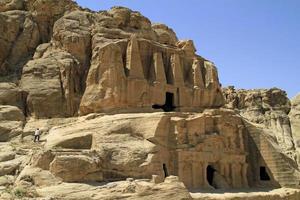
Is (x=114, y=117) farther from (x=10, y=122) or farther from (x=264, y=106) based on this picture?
(x=264, y=106)

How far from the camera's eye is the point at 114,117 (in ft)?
119

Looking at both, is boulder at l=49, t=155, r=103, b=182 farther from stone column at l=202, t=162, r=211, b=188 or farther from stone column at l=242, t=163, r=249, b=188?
stone column at l=242, t=163, r=249, b=188

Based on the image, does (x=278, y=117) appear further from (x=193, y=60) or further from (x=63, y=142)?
(x=63, y=142)

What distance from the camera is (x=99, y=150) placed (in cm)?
3222

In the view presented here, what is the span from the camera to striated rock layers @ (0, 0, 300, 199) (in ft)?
96.1

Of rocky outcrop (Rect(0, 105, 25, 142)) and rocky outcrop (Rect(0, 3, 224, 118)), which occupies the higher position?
rocky outcrop (Rect(0, 3, 224, 118))

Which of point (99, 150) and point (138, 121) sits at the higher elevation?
point (138, 121)

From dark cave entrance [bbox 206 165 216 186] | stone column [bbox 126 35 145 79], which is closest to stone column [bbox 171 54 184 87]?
stone column [bbox 126 35 145 79]

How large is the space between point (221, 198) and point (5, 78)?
27.2 metres

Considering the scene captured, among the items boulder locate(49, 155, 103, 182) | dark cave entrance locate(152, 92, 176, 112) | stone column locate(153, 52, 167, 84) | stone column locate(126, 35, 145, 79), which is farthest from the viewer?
dark cave entrance locate(152, 92, 176, 112)

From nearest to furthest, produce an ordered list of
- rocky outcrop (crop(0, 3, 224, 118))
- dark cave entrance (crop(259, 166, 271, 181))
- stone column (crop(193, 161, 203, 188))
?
stone column (crop(193, 161, 203, 188)), rocky outcrop (crop(0, 3, 224, 118)), dark cave entrance (crop(259, 166, 271, 181))

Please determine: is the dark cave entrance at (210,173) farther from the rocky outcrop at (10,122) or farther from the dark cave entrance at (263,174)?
the rocky outcrop at (10,122)

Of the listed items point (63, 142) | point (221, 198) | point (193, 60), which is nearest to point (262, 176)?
point (221, 198)

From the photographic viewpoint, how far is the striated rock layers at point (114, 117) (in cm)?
2928
